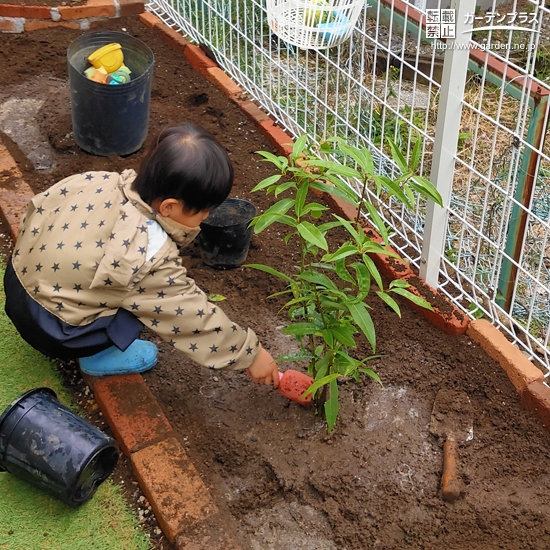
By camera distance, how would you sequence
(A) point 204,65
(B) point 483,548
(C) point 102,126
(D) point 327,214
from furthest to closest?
(A) point 204,65
(C) point 102,126
(D) point 327,214
(B) point 483,548

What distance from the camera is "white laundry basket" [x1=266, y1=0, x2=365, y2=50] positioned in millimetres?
2965

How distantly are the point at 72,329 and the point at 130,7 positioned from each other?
3586mm

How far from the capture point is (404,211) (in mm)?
3309

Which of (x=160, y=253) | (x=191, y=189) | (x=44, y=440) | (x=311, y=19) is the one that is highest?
(x=311, y=19)

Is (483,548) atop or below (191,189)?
below

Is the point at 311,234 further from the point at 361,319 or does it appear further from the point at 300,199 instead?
the point at 361,319

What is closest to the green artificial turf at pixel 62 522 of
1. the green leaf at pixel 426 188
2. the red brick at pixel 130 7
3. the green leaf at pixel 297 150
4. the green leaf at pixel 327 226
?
the green leaf at pixel 327 226

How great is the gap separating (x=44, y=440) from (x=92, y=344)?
1.15 feet

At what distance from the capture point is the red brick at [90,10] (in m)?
5.23

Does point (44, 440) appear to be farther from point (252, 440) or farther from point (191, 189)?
point (191, 189)

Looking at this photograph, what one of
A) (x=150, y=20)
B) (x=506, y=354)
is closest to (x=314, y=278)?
(x=506, y=354)

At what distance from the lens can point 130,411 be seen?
2.62m

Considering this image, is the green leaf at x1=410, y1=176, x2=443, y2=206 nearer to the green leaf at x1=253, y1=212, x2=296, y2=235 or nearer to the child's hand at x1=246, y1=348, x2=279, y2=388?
the green leaf at x1=253, y1=212, x2=296, y2=235

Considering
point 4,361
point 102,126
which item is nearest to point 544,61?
point 102,126
